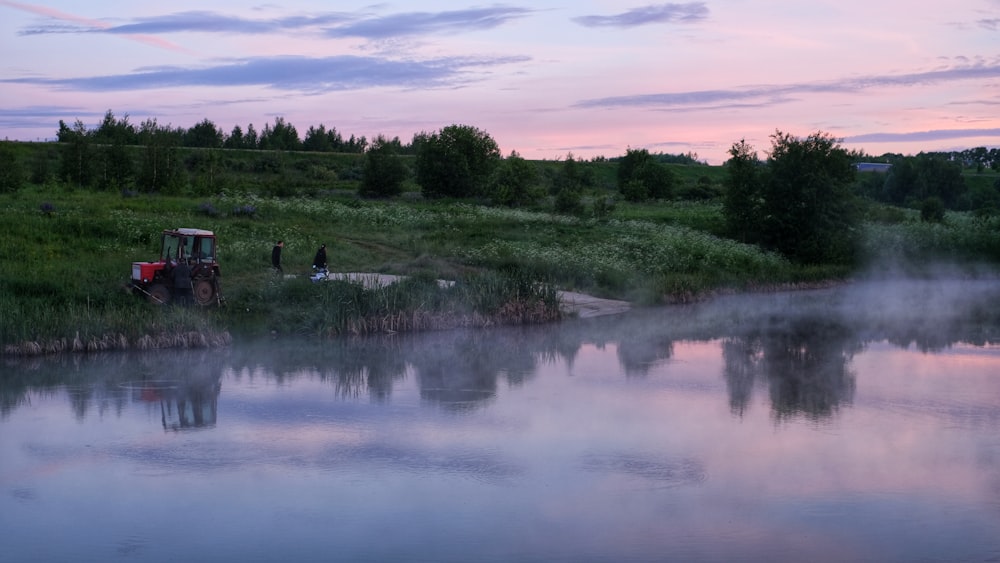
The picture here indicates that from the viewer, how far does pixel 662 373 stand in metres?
20.8

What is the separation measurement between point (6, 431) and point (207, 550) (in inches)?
272

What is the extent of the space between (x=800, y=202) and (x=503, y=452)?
31.6 m

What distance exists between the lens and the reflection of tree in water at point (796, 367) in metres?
17.9

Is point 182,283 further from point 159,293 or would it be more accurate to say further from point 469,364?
point 469,364

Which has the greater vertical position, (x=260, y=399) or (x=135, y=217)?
(x=135, y=217)

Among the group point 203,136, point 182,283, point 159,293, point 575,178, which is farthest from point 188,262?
point 203,136

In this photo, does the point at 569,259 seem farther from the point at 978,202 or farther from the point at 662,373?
the point at 978,202

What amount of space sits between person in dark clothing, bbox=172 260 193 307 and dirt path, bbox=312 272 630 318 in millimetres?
4428

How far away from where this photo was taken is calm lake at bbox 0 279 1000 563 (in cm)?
1090

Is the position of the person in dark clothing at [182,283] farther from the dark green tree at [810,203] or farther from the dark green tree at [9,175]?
the dark green tree at [810,203]

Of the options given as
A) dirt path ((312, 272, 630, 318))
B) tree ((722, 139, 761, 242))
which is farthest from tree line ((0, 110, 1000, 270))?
dirt path ((312, 272, 630, 318))

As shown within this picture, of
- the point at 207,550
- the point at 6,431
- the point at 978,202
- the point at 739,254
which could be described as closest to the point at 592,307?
the point at 739,254

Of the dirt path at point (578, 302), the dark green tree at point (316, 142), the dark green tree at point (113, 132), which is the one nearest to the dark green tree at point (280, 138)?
the dark green tree at point (316, 142)

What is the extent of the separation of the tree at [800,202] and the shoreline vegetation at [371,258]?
1.00m
